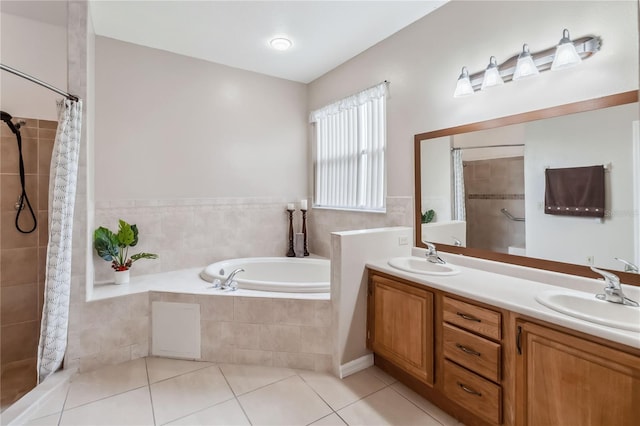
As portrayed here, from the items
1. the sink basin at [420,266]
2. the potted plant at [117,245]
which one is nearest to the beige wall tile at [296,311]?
the sink basin at [420,266]

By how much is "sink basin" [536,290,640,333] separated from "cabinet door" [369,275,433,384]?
23.2 inches

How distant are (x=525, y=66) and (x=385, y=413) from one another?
7.19 feet

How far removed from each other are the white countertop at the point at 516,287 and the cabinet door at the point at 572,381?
2.7 inches

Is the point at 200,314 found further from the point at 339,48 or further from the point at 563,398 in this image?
the point at 339,48

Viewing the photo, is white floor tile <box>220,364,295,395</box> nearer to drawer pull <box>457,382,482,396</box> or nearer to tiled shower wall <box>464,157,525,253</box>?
drawer pull <box>457,382,482,396</box>

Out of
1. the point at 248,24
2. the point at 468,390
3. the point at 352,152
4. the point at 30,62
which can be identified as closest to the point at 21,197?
the point at 30,62

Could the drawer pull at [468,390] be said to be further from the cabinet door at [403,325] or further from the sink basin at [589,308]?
the sink basin at [589,308]

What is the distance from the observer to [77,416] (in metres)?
1.76

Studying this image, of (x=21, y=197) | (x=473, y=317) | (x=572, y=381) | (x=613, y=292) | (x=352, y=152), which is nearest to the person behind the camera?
(x=572, y=381)

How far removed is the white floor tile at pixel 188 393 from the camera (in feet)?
5.92

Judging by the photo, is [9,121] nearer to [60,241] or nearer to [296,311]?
[60,241]

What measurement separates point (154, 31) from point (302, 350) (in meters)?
2.97

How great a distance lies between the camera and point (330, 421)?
1733 mm

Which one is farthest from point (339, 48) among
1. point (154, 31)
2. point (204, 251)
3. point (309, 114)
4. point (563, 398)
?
point (563, 398)
